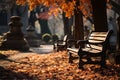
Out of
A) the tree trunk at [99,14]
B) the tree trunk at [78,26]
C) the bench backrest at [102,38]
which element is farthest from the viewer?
the tree trunk at [78,26]

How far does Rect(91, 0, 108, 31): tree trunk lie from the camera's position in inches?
452

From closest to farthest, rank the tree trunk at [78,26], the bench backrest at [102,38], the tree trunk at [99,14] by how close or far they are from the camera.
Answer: the bench backrest at [102,38]
the tree trunk at [99,14]
the tree trunk at [78,26]

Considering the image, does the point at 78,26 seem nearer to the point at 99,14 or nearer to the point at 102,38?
the point at 99,14

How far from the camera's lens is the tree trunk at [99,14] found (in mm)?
11477

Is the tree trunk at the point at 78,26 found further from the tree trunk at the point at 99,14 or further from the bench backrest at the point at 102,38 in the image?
the bench backrest at the point at 102,38

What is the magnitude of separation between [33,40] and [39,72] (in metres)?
22.0

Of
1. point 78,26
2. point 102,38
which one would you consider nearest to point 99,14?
point 102,38

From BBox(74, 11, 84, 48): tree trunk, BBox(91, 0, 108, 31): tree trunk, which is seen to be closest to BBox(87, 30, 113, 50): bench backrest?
BBox(91, 0, 108, 31): tree trunk

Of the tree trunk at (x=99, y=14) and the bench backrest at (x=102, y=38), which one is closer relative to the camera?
the bench backrest at (x=102, y=38)

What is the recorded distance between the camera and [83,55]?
31.6 ft

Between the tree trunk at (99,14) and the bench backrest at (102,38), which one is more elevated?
the tree trunk at (99,14)

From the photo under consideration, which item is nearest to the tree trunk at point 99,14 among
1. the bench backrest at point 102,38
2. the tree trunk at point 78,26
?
the bench backrest at point 102,38

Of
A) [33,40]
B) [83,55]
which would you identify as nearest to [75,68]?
[83,55]

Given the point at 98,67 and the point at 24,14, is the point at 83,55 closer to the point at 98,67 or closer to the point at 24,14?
the point at 98,67
